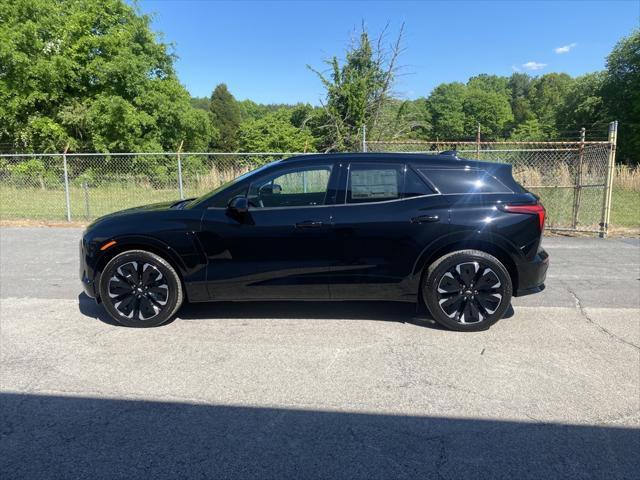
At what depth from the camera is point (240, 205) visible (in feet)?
14.6

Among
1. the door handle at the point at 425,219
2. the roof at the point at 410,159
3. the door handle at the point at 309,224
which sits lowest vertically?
the door handle at the point at 309,224

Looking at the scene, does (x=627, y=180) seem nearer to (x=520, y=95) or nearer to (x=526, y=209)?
(x=526, y=209)

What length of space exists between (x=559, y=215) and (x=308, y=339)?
931cm

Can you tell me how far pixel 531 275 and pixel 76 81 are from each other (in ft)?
97.5

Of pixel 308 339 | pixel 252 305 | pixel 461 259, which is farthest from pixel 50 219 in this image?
→ pixel 461 259

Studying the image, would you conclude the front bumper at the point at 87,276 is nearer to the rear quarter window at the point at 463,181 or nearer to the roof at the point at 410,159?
the roof at the point at 410,159

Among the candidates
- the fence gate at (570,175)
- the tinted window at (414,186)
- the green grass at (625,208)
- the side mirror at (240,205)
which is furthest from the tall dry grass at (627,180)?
the side mirror at (240,205)

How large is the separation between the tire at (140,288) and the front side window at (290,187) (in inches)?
44.5

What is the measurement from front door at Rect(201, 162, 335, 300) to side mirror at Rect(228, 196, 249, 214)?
10cm

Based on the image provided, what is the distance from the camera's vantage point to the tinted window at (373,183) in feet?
15.0

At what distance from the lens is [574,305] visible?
17.6 feet

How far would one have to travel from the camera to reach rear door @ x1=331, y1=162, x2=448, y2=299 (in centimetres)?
446

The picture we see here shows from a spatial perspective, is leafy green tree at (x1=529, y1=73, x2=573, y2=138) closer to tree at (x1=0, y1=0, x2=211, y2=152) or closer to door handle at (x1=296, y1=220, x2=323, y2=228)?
tree at (x1=0, y1=0, x2=211, y2=152)

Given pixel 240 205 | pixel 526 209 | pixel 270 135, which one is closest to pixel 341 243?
pixel 240 205
